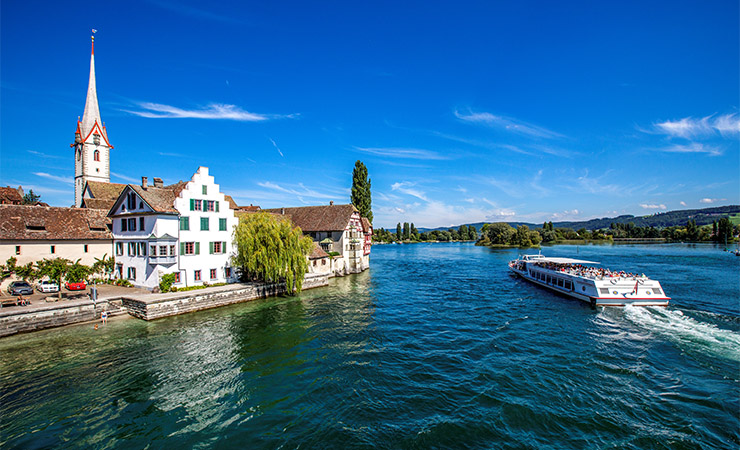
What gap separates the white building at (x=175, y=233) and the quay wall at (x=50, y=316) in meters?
5.15

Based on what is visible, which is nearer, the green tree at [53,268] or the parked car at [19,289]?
the parked car at [19,289]

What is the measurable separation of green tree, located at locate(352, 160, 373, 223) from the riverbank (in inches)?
1711

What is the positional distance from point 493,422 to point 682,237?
617 feet

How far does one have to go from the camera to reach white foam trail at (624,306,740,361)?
18859 millimetres

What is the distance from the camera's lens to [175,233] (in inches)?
1185

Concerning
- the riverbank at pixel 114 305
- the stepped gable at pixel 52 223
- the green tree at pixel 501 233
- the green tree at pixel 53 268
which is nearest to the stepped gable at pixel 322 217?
the riverbank at pixel 114 305

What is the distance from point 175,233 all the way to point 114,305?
7390mm

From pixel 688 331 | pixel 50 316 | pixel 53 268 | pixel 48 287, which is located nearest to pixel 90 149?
pixel 53 268

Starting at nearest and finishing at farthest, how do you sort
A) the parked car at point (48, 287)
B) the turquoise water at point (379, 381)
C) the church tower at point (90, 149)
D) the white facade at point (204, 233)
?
the turquoise water at point (379, 381) < the parked car at point (48, 287) < the white facade at point (204, 233) < the church tower at point (90, 149)

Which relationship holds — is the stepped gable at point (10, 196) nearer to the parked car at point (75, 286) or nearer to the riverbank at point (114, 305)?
the parked car at point (75, 286)

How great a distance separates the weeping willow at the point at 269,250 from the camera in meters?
32.4

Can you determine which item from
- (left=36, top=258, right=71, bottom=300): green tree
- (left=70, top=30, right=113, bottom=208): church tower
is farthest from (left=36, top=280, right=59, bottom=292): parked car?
(left=70, top=30, right=113, bottom=208): church tower

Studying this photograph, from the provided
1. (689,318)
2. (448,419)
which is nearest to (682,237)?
(689,318)

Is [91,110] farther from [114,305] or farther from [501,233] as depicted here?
[501,233]
